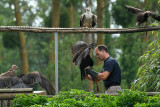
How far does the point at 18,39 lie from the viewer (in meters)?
22.2

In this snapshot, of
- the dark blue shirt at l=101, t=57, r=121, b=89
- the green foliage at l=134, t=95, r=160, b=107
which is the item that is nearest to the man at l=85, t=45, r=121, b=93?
the dark blue shirt at l=101, t=57, r=121, b=89

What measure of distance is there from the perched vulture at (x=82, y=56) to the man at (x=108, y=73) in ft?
0.65

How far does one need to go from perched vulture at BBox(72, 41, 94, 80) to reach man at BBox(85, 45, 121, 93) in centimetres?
20

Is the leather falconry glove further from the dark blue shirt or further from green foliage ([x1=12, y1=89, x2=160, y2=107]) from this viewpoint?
green foliage ([x1=12, y1=89, x2=160, y2=107])

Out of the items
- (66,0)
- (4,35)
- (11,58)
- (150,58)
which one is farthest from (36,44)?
(150,58)

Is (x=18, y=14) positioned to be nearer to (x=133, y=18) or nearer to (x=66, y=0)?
(x=66, y=0)

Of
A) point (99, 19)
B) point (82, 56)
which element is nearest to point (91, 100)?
point (82, 56)

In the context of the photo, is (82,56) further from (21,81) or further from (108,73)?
(21,81)

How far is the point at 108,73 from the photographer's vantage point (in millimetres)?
6098

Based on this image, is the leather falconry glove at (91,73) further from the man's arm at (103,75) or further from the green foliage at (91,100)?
the green foliage at (91,100)

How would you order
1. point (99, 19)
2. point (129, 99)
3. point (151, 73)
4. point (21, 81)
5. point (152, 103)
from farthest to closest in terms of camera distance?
point (99, 19)
point (151, 73)
point (21, 81)
point (129, 99)
point (152, 103)

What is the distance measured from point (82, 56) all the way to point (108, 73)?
60cm

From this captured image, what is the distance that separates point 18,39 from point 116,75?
1663 cm

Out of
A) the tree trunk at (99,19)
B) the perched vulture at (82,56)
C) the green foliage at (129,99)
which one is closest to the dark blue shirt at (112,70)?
the perched vulture at (82,56)
